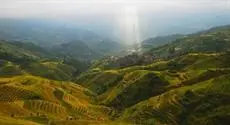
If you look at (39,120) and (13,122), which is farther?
(39,120)

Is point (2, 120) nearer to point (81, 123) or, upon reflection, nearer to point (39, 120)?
point (39, 120)

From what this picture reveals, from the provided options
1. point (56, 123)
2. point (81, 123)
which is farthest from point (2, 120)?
point (81, 123)

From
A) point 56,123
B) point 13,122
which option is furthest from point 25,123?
point 56,123

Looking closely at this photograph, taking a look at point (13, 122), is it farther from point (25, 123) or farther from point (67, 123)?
point (67, 123)

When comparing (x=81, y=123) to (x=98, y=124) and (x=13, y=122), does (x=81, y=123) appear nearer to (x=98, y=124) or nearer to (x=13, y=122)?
(x=98, y=124)

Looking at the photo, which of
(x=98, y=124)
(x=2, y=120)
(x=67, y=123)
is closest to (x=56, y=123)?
(x=67, y=123)

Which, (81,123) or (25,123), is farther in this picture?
(81,123)

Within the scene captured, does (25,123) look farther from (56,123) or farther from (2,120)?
(56,123)
